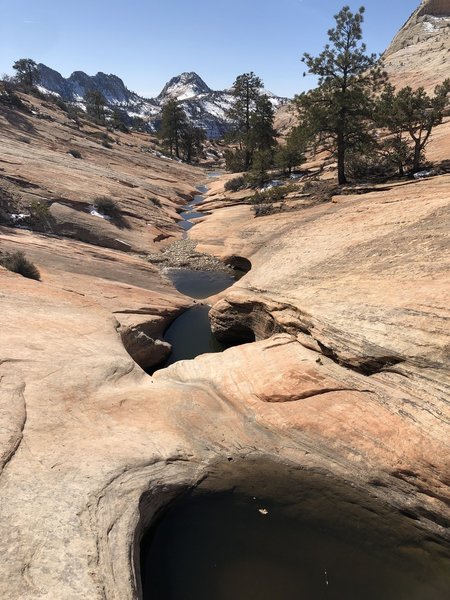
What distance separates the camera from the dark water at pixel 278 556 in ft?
24.3

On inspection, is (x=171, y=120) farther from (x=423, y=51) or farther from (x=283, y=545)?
(x=283, y=545)

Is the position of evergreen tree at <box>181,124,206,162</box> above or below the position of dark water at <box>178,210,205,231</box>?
above

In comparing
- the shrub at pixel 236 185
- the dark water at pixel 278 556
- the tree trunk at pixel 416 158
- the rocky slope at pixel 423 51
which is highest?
the rocky slope at pixel 423 51

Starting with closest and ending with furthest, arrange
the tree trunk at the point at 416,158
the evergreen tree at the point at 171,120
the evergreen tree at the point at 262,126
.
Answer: the tree trunk at the point at 416,158 → the evergreen tree at the point at 262,126 → the evergreen tree at the point at 171,120

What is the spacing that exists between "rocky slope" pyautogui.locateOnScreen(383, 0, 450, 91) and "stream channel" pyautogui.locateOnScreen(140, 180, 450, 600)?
228 ft

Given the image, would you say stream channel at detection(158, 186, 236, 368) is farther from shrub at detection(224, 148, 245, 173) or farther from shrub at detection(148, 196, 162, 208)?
shrub at detection(224, 148, 245, 173)

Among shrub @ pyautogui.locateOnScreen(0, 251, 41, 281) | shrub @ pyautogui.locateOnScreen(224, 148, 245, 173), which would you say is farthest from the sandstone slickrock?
shrub @ pyautogui.locateOnScreen(224, 148, 245, 173)

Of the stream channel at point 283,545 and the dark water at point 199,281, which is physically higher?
the dark water at point 199,281

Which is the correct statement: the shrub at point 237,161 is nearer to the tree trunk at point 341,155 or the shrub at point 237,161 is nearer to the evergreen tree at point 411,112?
the tree trunk at point 341,155

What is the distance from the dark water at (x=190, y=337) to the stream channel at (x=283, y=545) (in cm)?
913

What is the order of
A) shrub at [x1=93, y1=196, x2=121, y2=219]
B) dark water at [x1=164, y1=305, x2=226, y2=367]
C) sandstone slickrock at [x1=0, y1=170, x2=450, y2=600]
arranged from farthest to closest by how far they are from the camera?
shrub at [x1=93, y1=196, x2=121, y2=219] < dark water at [x1=164, y1=305, x2=226, y2=367] < sandstone slickrock at [x1=0, y1=170, x2=450, y2=600]

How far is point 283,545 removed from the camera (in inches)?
324

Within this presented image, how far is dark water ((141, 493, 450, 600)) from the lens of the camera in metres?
7.39

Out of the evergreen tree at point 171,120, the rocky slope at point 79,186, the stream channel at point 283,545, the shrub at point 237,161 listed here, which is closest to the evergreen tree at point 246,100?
the shrub at point 237,161
